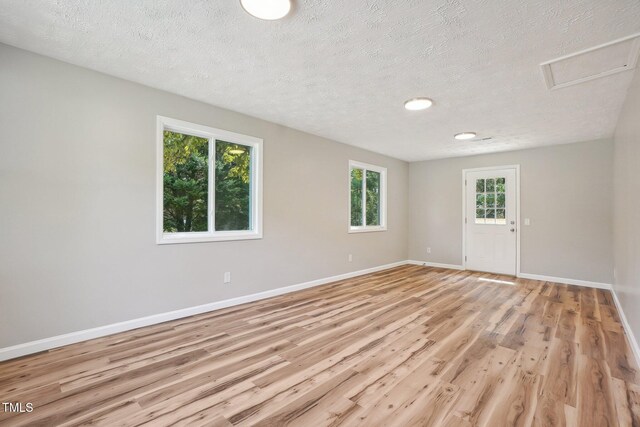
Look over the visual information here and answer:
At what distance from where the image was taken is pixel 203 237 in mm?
3428

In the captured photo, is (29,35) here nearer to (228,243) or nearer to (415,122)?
(228,243)

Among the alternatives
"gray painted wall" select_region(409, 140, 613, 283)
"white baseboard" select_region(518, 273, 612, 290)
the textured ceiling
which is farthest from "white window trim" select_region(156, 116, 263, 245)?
"white baseboard" select_region(518, 273, 612, 290)

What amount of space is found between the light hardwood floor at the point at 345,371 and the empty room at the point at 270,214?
0.06 ft

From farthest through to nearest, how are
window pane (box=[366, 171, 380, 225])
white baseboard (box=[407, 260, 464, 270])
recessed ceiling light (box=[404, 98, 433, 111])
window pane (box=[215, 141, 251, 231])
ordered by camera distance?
white baseboard (box=[407, 260, 464, 270]) → window pane (box=[366, 171, 380, 225]) → window pane (box=[215, 141, 251, 231]) → recessed ceiling light (box=[404, 98, 433, 111])

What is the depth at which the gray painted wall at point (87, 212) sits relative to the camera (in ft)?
7.71

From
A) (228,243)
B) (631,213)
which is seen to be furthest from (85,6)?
(631,213)

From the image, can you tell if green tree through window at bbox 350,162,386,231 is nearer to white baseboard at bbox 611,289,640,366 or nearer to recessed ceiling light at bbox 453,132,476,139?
recessed ceiling light at bbox 453,132,476,139

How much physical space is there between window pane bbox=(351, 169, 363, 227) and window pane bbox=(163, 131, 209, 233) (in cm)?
287

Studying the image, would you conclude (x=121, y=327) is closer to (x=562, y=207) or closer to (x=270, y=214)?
(x=270, y=214)

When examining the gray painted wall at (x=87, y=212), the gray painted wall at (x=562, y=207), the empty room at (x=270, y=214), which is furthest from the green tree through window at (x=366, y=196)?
the gray painted wall at (x=87, y=212)

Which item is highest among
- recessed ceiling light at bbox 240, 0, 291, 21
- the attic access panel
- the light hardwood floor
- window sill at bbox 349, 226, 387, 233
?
recessed ceiling light at bbox 240, 0, 291, 21

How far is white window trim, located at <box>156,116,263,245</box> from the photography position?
308 cm

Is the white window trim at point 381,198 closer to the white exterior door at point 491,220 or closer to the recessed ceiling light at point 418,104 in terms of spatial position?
the white exterior door at point 491,220

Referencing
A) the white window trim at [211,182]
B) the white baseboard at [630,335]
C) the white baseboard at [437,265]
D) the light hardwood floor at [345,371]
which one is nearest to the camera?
the light hardwood floor at [345,371]
